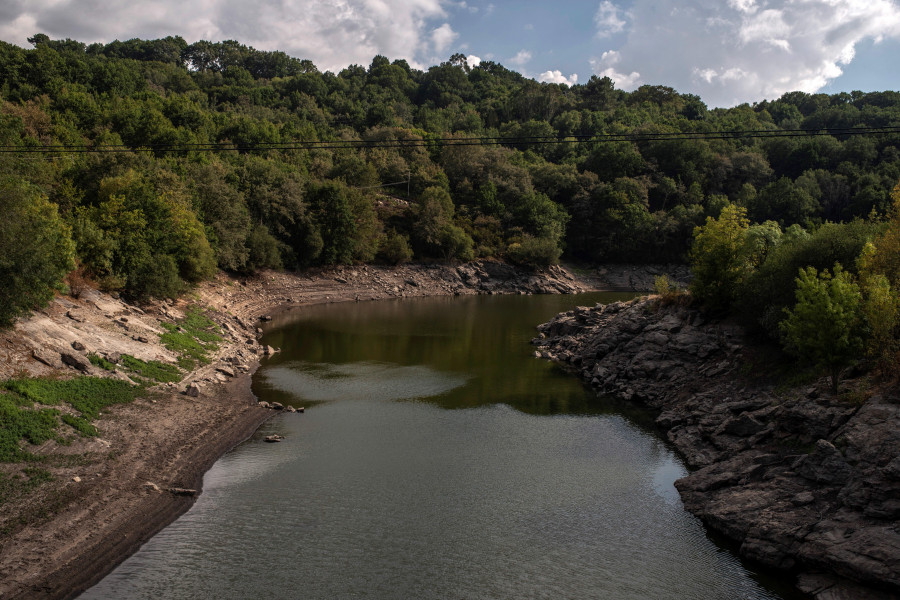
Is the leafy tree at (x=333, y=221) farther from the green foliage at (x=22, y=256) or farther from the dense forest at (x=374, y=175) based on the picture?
the green foliage at (x=22, y=256)

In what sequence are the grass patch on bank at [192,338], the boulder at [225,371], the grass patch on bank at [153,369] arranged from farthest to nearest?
the boulder at [225,371] → the grass patch on bank at [192,338] → the grass patch on bank at [153,369]

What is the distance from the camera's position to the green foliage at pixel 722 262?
37500 mm

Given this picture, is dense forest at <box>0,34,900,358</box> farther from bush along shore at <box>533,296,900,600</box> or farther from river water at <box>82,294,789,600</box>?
river water at <box>82,294,789,600</box>

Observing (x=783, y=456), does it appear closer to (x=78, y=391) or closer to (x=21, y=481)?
(x=21, y=481)

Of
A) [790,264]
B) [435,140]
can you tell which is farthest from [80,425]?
[435,140]

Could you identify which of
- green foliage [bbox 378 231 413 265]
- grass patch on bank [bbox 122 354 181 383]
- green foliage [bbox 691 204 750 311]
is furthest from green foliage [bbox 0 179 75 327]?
green foliage [bbox 378 231 413 265]

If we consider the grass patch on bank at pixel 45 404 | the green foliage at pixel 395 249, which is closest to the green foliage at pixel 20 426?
the grass patch on bank at pixel 45 404

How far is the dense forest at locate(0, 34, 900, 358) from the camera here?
38.6 m

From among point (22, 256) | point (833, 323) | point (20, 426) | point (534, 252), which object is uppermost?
point (534, 252)

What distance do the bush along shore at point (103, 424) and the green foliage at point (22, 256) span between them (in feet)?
3.67

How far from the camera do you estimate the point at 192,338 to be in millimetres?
38094

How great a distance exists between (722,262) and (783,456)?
18586mm

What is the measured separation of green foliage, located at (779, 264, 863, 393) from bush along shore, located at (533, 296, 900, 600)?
3.73 ft

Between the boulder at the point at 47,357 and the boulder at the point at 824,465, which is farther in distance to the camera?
the boulder at the point at 47,357
